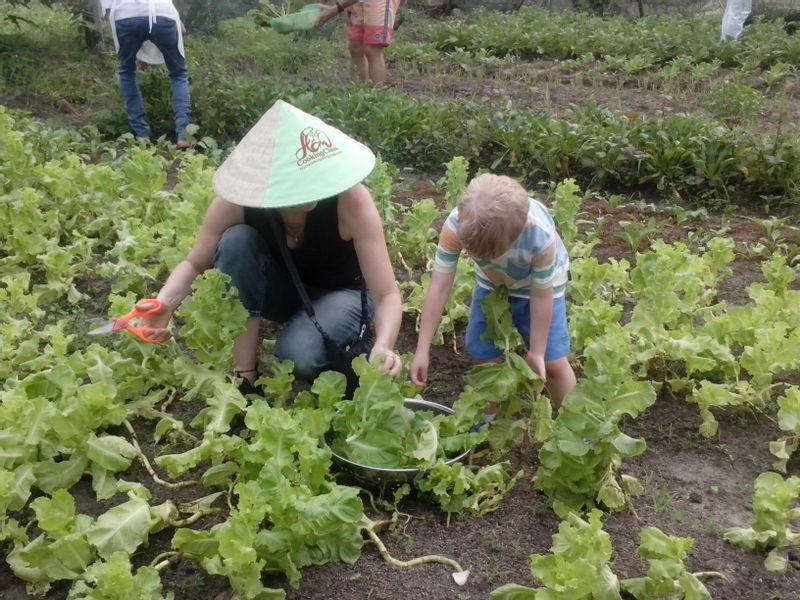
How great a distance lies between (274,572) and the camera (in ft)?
8.13

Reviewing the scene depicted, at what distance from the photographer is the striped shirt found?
9.30 ft

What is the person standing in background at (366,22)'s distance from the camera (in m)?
8.51

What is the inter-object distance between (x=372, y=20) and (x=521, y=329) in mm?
6117

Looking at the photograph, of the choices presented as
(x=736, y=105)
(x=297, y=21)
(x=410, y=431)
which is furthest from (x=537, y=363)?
(x=297, y=21)

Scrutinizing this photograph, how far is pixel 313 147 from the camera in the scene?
9.09ft

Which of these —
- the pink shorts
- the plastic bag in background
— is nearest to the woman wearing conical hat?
the pink shorts

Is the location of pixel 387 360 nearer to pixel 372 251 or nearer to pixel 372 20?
pixel 372 251

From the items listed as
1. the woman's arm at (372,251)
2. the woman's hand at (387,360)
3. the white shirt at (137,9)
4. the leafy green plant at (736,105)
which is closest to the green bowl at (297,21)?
the white shirt at (137,9)

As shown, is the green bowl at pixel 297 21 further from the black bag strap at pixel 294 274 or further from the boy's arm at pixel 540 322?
the boy's arm at pixel 540 322

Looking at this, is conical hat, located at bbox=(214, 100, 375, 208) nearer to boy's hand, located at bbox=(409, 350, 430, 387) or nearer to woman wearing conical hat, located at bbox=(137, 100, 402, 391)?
woman wearing conical hat, located at bbox=(137, 100, 402, 391)

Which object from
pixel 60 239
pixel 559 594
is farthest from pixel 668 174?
pixel 559 594

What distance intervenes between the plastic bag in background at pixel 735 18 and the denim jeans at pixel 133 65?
853 centimetres

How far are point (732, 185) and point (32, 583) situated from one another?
4.99 m

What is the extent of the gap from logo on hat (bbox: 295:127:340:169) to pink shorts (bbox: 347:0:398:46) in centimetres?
615
